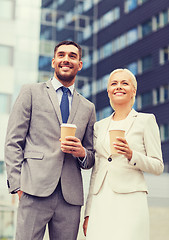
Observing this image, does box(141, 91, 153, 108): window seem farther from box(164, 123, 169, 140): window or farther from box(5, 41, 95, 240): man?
box(5, 41, 95, 240): man

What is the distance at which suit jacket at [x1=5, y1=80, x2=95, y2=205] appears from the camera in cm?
208

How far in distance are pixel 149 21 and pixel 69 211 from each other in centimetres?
1456

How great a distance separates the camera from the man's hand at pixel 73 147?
1.99 metres

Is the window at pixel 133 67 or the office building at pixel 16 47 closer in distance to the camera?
the office building at pixel 16 47

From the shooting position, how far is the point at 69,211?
2117 mm

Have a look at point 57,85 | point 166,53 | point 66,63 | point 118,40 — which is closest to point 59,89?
point 57,85

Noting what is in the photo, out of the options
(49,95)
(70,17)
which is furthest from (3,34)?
(49,95)

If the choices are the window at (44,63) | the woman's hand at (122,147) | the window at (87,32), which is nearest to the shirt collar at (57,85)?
the woman's hand at (122,147)

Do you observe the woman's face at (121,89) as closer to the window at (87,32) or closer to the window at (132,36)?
the window at (87,32)

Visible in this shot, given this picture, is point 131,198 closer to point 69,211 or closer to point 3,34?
→ point 69,211

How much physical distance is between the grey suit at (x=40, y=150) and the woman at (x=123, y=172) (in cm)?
9

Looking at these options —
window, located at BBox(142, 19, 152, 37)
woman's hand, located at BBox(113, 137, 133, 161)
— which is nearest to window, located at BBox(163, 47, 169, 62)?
window, located at BBox(142, 19, 152, 37)

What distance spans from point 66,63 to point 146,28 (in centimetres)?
1414

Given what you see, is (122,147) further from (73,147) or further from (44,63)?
(44,63)
